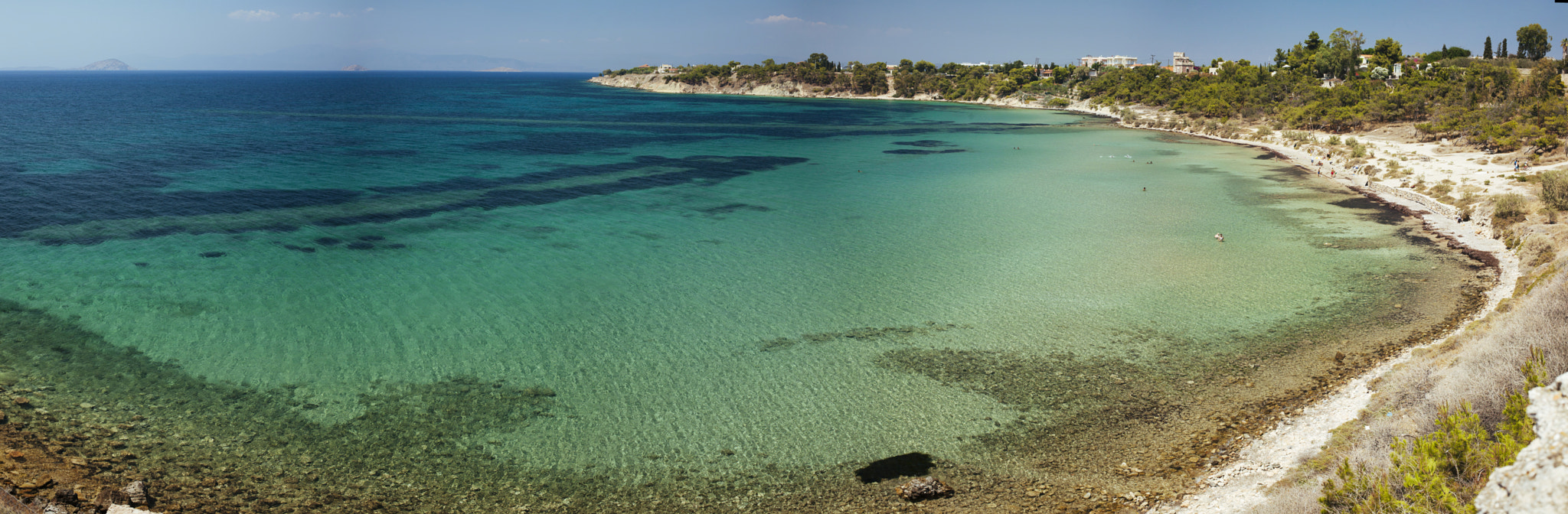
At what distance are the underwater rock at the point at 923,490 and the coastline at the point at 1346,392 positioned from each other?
2871 millimetres

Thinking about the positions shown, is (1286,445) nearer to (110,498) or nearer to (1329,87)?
(110,498)

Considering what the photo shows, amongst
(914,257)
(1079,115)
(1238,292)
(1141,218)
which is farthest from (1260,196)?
(1079,115)

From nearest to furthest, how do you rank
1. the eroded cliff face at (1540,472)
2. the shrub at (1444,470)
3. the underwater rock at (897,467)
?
1. the eroded cliff face at (1540,472)
2. the shrub at (1444,470)
3. the underwater rock at (897,467)

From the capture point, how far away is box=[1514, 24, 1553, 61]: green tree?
92938 millimetres

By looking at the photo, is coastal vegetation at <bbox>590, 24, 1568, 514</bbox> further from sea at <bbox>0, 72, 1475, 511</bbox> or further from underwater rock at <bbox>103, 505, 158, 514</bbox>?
underwater rock at <bbox>103, 505, 158, 514</bbox>

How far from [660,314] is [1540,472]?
17070 millimetres

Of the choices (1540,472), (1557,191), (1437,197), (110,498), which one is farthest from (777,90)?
(1540,472)

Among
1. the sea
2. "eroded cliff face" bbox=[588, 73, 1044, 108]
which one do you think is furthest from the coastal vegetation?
"eroded cliff face" bbox=[588, 73, 1044, 108]

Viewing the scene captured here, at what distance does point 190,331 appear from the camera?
18.2m

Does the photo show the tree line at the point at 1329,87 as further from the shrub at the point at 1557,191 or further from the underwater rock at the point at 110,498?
the underwater rock at the point at 110,498

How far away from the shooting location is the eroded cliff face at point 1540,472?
5785 millimetres

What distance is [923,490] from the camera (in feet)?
38.3

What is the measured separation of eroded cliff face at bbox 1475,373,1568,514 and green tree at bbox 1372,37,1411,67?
121788 mm

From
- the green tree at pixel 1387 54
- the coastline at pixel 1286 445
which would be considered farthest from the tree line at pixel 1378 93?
the coastline at pixel 1286 445
